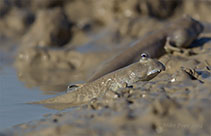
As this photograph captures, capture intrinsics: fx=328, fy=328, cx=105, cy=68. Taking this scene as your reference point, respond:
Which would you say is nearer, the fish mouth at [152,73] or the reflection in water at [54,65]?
the fish mouth at [152,73]

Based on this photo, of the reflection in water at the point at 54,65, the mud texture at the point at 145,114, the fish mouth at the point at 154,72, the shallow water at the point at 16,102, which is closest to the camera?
the mud texture at the point at 145,114

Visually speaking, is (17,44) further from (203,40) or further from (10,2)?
(203,40)

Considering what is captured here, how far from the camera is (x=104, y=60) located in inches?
207

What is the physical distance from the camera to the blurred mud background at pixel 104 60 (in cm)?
199

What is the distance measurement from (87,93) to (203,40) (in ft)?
7.26

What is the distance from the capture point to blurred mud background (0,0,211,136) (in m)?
1.99

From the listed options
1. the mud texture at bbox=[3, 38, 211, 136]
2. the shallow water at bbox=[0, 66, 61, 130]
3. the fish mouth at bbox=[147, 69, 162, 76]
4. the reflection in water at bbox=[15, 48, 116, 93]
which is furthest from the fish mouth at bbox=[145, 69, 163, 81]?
the reflection in water at bbox=[15, 48, 116, 93]

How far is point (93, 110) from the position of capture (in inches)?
92.3

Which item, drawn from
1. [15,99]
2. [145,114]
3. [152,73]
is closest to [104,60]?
[15,99]

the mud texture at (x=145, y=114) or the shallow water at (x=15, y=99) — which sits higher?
the shallow water at (x=15, y=99)

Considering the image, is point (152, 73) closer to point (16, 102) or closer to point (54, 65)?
point (16, 102)

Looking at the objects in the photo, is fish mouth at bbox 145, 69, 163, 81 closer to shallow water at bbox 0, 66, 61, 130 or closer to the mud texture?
the mud texture

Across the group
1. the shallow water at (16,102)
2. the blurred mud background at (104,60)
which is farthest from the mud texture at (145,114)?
the shallow water at (16,102)

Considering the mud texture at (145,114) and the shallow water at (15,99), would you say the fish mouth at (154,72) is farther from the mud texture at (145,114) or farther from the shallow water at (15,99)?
the shallow water at (15,99)
